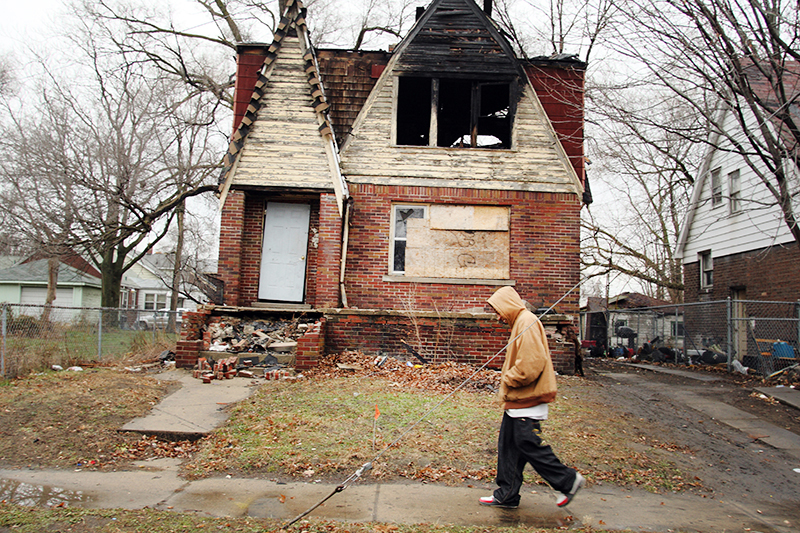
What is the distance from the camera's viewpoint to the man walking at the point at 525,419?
431 centimetres

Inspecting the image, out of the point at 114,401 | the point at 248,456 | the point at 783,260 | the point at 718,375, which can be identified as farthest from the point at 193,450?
the point at 783,260

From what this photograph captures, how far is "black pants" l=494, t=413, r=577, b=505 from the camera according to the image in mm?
4266

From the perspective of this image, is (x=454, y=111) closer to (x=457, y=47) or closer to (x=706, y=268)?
(x=457, y=47)

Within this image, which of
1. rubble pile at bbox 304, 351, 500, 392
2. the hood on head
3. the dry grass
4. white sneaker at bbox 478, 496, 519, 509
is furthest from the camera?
rubble pile at bbox 304, 351, 500, 392

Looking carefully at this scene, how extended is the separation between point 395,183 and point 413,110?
12.8 feet

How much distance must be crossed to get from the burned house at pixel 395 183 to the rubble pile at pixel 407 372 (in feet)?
5.49

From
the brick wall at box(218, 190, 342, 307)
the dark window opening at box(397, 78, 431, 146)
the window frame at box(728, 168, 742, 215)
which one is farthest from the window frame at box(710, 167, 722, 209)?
the brick wall at box(218, 190, 342, 307)

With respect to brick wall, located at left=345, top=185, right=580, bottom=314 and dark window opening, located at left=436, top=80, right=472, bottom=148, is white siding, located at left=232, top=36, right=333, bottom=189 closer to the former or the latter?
brick wall, located at left=345, top=185, right=580, bottom=314

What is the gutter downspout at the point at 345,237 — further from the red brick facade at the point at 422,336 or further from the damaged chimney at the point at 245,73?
the damaged chimney at the point at 245,73

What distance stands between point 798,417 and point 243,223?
1086cm

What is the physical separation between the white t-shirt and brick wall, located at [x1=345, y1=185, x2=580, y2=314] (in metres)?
7.79

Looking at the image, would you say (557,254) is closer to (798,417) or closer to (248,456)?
(798,417)

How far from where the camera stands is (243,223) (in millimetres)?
12211

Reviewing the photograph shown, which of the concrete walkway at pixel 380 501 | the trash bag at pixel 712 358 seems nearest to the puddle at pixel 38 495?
the concrete walkway at pixel 380 501
